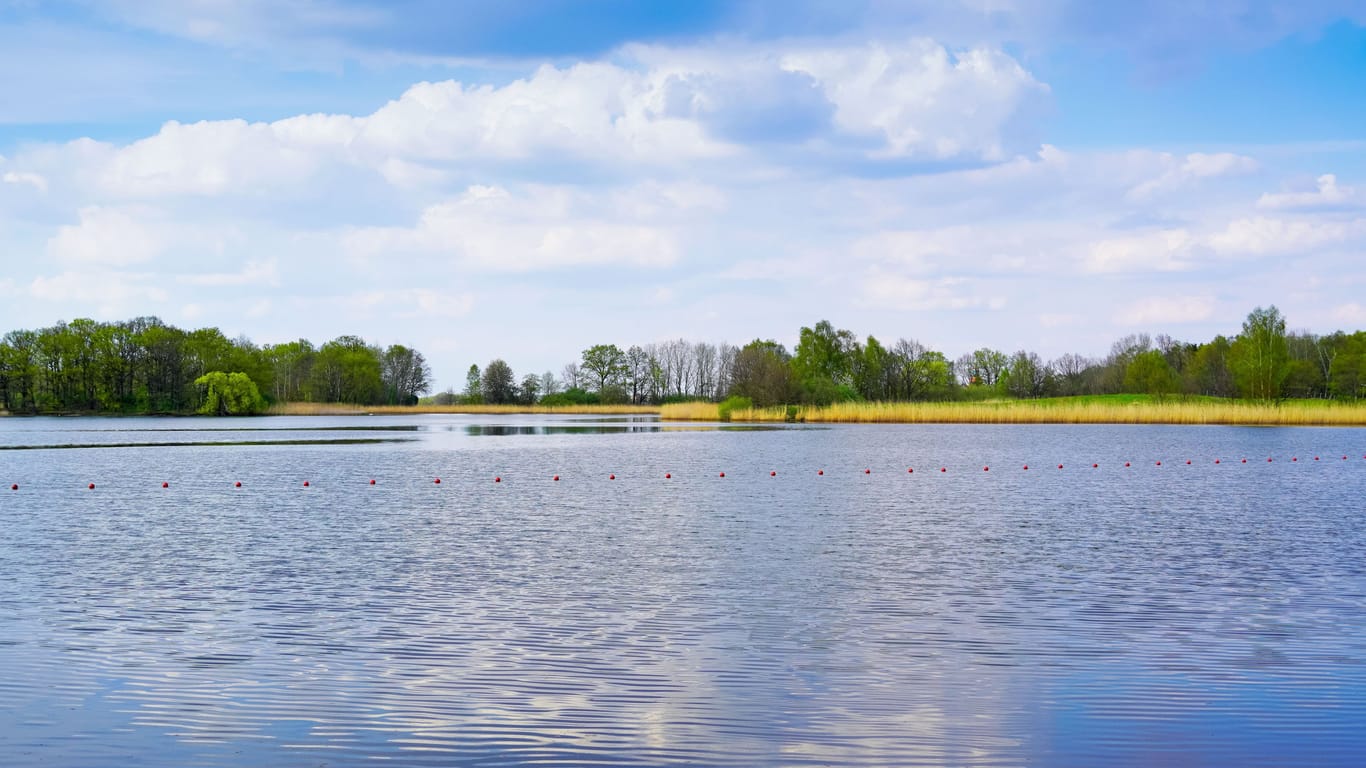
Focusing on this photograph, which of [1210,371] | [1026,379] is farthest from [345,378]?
[1210,371]

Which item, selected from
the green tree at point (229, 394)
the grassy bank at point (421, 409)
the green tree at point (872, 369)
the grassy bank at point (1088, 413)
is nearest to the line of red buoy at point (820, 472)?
the grassy bank at point (1088, 413)

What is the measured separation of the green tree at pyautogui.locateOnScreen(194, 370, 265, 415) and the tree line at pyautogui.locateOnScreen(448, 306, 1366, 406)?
28661mm

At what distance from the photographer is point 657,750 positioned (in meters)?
7.20

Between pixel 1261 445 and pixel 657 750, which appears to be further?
pixel 1261 445

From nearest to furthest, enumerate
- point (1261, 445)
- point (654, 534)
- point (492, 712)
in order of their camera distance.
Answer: point (492, 712), point (654, 534), point (1261, 445)

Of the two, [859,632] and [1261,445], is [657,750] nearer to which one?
[859,632]

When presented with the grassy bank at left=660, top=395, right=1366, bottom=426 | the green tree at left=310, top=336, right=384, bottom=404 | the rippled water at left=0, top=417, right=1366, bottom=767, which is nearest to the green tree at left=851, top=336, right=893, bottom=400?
the grassy bank at left=660, top=395, right=1366, bottom=426

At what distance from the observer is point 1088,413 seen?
69125mm

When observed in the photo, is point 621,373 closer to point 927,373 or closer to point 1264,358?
point 927,373

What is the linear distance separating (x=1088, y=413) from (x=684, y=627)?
6295 centimetres

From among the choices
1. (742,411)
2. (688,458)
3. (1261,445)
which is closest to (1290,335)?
(742,411)

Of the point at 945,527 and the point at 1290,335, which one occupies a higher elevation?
the point at 1290,335

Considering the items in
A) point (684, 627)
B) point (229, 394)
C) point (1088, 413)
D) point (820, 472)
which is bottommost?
point (684, 627)

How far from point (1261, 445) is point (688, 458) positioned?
23236mm
